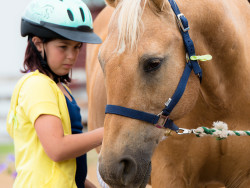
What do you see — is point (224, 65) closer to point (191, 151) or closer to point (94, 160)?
point (191, 151)

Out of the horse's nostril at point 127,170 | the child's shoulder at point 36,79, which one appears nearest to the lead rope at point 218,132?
the horse's nostril at point 127,170

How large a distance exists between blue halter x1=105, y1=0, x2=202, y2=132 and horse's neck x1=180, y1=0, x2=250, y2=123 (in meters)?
0.08

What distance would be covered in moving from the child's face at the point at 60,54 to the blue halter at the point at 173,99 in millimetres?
421

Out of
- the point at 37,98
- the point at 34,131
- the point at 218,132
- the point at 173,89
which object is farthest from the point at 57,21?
the point at 218,132

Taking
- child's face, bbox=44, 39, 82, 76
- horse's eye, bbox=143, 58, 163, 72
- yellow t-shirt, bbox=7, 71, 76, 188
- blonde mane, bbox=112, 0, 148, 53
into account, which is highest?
blonde mane, bbox=112, 0, 148, 53

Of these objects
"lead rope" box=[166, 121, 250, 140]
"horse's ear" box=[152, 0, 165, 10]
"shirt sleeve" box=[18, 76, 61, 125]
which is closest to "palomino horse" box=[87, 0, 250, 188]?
"horse's ear" box=[152, 0, 165, 10]

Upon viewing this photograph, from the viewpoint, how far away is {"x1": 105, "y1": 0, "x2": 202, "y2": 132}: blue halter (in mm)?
1576

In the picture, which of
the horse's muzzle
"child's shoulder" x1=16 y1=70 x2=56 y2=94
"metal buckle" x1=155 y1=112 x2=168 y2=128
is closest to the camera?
the horse's muzzle

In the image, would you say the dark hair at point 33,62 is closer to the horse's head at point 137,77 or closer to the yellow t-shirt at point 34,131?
the yellow t-shirt at point 34,131

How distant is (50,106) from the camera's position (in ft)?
5.59

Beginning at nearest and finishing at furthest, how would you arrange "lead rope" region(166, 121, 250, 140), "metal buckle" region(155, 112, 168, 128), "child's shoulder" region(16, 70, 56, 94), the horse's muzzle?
the horse's muzzle, "metal buckle" region(155, 112, 168, 128), "child's shoulder" region(16, 70, 56, 94), "lead rope" region(166, 121, 250, 140)

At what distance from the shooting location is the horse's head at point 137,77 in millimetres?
1554

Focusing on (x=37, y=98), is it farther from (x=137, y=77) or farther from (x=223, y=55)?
(x=223, y=55)

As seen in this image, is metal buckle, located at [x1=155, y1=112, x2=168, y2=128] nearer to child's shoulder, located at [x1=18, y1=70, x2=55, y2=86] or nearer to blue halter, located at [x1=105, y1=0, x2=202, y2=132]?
blue halter, located at [x1=105, y1=0, x2=202, y2=132]
